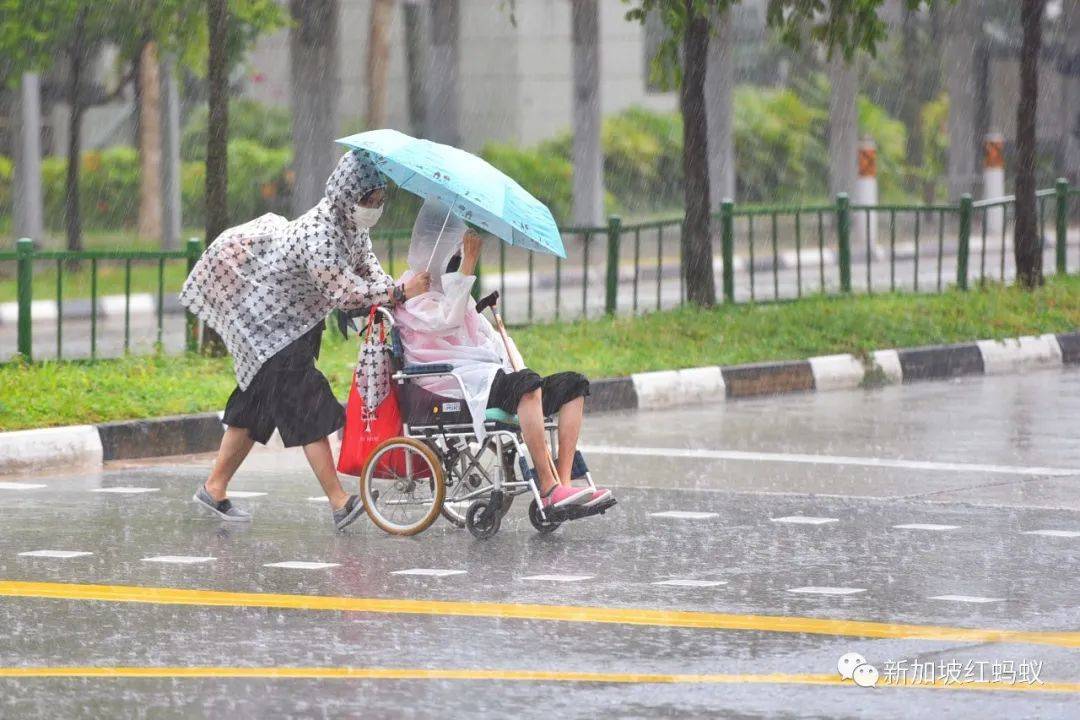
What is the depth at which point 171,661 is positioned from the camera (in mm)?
6164

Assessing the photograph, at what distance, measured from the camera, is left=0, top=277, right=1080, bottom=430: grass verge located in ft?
39.0

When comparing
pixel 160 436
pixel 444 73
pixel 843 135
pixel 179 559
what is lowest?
pixel 179 559

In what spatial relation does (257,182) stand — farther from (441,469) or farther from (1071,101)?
(441,469)

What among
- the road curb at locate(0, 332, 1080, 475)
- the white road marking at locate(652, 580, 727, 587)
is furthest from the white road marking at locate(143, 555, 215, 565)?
the road curb at locate(0, 332, 1080, 475)

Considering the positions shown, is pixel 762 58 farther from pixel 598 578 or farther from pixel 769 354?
pixel 598 578

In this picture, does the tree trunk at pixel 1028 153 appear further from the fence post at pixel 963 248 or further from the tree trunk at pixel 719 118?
the tree trunk at pixel 719 118

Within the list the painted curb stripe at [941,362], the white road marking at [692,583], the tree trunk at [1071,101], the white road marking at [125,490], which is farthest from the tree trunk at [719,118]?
the white road marking at [692,583]

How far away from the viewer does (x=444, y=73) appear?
29453mm

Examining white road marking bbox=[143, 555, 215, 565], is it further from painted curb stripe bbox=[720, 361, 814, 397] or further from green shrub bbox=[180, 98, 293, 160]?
green shrub bbox=[180, 98, 293, 160]

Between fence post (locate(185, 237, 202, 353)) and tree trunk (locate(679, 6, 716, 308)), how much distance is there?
3873mm

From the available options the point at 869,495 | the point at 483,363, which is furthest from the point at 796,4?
the point at 483,363

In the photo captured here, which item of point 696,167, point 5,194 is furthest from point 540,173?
point 696,167

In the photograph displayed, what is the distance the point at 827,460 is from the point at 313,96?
1498 centimetres

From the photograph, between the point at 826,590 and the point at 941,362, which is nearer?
the point at 826,590
